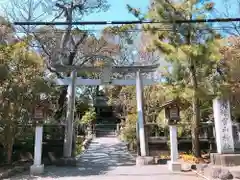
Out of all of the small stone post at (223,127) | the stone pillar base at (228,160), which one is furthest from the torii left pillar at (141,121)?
the stone pillar base at (228,160)

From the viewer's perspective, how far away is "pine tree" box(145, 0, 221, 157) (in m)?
10.2

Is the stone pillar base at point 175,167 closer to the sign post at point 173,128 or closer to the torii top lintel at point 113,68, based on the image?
the sign post at point 173,128

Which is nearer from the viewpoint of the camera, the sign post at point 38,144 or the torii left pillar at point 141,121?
the sign post at point 38,144

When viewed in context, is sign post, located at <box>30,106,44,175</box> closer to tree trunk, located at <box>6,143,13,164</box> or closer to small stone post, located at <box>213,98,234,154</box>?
tree trunk, located at <box>6,143,13,164</box>

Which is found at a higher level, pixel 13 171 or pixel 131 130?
pixel 131 130

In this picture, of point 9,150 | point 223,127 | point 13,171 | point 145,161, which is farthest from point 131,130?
point 13,171

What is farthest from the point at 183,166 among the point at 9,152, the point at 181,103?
the point at 9,152

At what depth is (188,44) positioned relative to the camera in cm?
1061

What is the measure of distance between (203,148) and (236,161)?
12.7 ft

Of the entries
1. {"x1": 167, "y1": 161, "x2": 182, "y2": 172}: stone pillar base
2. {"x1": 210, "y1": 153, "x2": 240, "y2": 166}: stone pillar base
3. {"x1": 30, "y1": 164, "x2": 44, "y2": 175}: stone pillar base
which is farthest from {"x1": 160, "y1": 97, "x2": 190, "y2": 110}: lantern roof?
{"x1": 30, "y1": 164, "x2": 44, "y2": 175}: stone pillar base

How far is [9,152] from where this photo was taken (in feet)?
35.3

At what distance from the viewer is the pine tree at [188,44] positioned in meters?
10.2

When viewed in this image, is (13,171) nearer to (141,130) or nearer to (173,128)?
(141,130)

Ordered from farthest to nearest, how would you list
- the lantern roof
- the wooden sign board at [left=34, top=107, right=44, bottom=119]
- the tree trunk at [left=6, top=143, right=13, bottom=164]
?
the tree trunk at [left=6, top=143, right=13, bottom=164], the lantern roof, the wooden sign board at [left=34, top=107, right=44, bottom=119]
